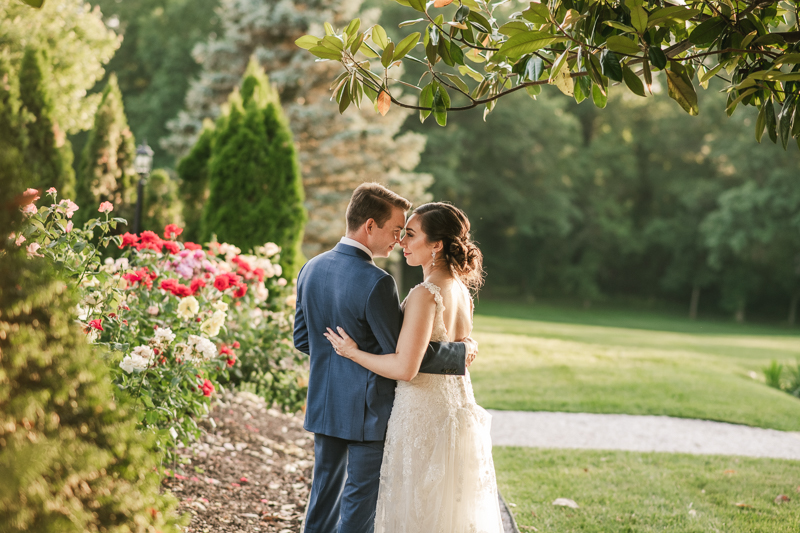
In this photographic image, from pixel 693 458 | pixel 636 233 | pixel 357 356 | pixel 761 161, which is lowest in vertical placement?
pixel 693 458

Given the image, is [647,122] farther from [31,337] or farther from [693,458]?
[31,337]

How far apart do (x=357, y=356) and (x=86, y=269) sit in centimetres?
159

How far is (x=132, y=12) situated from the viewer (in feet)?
99.4

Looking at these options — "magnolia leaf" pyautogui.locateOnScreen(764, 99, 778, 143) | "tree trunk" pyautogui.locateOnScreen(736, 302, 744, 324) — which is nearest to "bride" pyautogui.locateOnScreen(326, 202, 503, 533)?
"magnolia leaf" pyautogui.locateOnScreen(764, 99, 778, 143)

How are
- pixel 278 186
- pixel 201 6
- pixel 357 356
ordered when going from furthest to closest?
pixel 201 6
pixel 278 186
pixel 357 356

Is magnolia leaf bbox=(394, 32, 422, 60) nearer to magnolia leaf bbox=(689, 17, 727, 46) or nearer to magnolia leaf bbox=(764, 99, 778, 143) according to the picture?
magnolia leaf bbox=(689, 17, 727, 46)

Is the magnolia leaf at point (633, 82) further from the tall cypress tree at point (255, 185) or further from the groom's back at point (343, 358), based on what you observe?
the tall cypress tree at point (255, 185)

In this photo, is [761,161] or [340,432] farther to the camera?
[761,161]

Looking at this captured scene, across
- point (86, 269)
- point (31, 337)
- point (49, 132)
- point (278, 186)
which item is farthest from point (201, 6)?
point (31, 337)

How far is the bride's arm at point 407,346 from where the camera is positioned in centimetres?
252

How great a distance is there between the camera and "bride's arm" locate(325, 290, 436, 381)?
2523mm

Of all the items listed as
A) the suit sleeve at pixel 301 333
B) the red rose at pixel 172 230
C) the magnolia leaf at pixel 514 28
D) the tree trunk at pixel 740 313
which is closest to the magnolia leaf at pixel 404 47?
the magnolia leaf at pixel 514 28

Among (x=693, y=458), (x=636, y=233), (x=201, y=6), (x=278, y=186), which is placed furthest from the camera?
(x=636, y=233)

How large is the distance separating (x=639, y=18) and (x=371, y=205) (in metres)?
1.29
